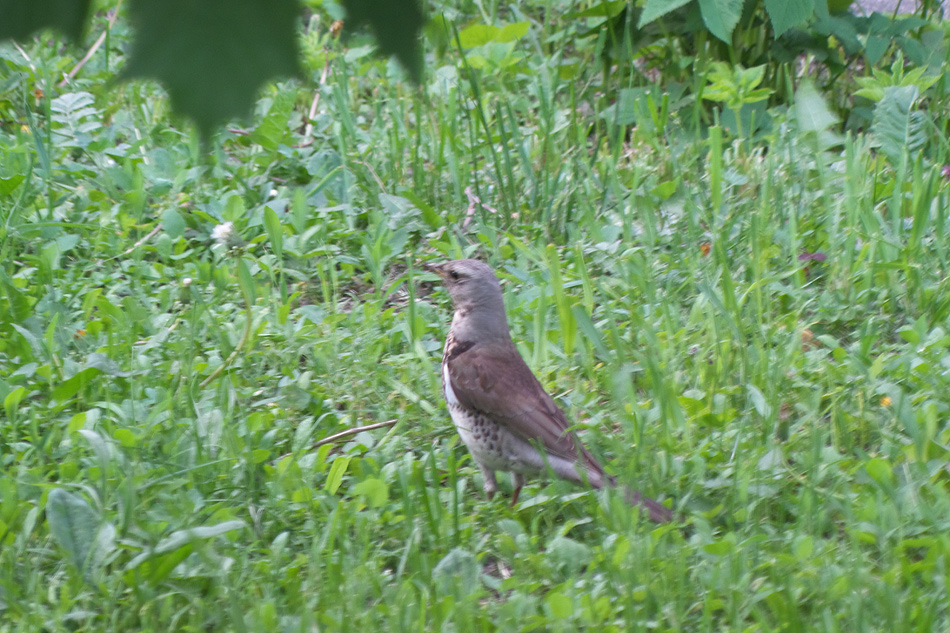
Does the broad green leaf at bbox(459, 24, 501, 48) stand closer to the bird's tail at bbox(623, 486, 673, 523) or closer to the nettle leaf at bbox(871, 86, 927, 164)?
the nettle leaf at bbox(871, 86, 927, 164)

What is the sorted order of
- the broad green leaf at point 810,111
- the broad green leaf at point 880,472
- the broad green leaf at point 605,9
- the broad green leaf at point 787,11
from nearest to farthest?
the broad green leaf at point 880,472 → the broad green leaf at point 787,11 → the broad green leaf at point 810,111 → the broad green leaf at point 605,9

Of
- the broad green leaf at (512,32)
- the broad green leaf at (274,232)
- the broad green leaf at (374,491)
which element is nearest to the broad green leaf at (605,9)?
the broad green leaf at (512,32)

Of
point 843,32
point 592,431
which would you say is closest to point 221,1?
point 592,431

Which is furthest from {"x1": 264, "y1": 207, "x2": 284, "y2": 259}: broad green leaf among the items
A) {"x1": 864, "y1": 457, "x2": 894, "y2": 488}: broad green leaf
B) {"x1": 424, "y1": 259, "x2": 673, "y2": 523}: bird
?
{"x1": 864, "y1": 457, "x2": 894, "y2": 488}: broad green leaf

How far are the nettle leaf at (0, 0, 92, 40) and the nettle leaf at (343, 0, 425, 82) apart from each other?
0.35 m

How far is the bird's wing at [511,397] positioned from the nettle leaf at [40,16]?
199 cm

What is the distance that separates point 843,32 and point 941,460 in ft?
9.88

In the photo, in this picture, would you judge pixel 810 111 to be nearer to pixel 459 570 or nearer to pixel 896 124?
pixel 896 124

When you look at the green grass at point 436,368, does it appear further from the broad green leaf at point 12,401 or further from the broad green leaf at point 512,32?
the broad green leaf at point 512,32

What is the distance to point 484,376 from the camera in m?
3.18

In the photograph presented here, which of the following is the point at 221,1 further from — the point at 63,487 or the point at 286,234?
the point at 286,234

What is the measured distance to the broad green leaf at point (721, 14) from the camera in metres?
4.68

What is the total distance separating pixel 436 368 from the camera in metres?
3.78

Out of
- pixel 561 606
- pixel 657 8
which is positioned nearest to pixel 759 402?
pixel 561 606
